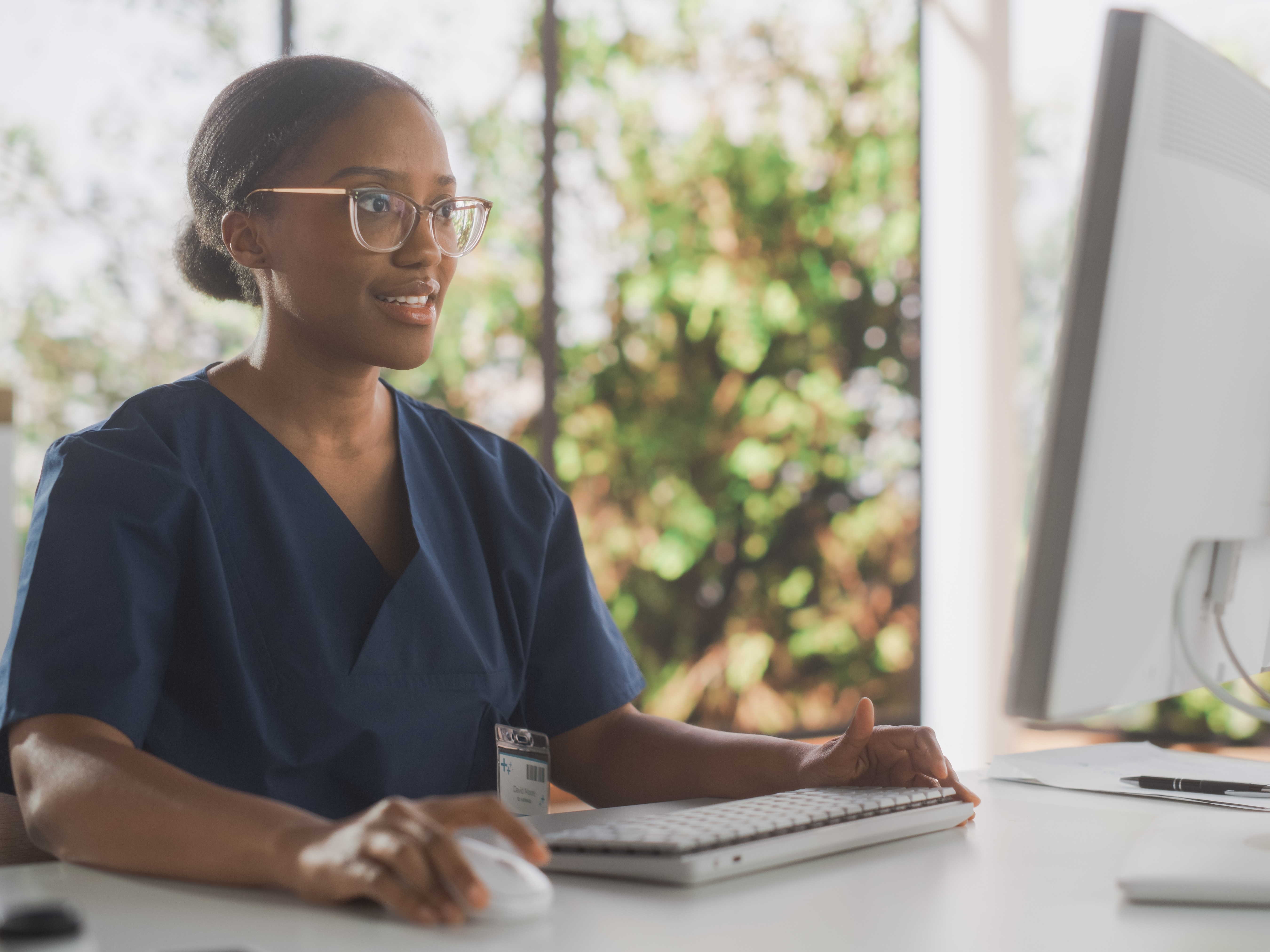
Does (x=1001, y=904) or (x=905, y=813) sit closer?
(x=1001, y=904)

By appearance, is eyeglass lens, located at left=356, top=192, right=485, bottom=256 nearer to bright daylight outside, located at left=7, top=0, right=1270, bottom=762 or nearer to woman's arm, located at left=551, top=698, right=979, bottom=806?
woman's arm, located at left=551, top=698, right=979, bottom=806

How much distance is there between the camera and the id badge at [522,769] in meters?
1.15

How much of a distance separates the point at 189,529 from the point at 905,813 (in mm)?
637

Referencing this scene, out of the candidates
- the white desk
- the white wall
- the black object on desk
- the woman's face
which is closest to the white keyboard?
the white desk

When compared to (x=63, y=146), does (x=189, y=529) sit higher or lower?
lower

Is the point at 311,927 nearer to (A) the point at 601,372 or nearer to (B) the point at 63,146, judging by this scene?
(B) the point at 63,146

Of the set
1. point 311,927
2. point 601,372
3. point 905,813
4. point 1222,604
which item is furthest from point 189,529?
point 601,372

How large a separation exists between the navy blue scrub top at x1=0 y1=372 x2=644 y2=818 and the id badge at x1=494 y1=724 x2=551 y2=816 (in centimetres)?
2

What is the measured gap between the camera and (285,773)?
3.41 feet

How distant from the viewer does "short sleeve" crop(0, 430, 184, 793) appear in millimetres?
898

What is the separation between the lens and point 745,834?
80cm

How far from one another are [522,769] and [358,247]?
53 cm

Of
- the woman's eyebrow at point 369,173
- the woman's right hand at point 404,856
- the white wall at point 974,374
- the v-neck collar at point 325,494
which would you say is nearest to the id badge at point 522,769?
the v-neck collar at point 325,494

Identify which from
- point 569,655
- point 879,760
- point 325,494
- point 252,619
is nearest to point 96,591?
point 252,619
